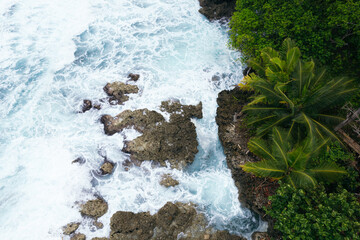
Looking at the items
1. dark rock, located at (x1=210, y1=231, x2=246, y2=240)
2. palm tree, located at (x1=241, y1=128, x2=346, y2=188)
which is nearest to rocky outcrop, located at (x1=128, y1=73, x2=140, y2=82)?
palm tree, located at (x1=241, y1=128, x2=346, y2=188)

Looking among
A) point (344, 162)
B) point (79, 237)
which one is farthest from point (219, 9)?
point (79, 237)

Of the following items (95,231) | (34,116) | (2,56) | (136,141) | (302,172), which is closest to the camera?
(302,172)

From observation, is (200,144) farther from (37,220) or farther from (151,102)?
(37,220)

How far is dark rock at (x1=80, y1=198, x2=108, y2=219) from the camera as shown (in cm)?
1134

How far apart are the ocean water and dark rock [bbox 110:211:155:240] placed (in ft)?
1.61

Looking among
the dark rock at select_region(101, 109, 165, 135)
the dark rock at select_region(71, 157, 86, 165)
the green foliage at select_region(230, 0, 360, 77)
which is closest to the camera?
the green foliage at select_region(230, 0, 360, 77)

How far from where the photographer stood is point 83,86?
658 inches

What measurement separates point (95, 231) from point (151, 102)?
26.6 ft

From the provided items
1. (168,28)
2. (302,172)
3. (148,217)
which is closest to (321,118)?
(302,172)

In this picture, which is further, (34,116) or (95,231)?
(34,116)

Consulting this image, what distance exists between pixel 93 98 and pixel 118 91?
5.79 feet

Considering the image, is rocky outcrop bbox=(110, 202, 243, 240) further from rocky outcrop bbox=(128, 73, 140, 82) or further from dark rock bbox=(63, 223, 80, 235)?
rocky outcrop bbox=(128, 73, 140, 82)

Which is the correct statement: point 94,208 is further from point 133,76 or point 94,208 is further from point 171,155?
point 133,76

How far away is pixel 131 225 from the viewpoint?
35.8ft
